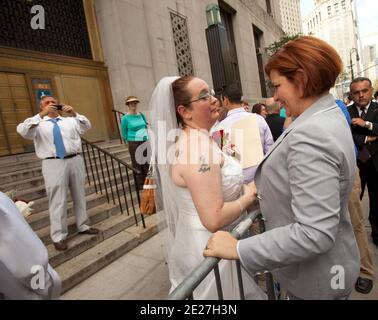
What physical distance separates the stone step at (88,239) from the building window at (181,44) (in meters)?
7.68

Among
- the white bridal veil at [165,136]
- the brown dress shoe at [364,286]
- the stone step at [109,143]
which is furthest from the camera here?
the stone step at [109,143]

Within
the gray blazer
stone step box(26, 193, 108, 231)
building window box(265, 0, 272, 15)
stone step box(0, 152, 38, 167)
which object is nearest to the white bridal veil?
the gray blazer

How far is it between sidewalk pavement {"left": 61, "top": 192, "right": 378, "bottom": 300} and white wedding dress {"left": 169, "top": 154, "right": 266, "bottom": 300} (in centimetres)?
137

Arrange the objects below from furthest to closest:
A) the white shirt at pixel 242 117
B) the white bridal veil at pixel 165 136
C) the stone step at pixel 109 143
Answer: the stone step at pixel 109 143 < the white shirt at pixel 242 117 < the white bridal veil at pixel 165 136

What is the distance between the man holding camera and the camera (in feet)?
12.6

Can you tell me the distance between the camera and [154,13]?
31.0ft

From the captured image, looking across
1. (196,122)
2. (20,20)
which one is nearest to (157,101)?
(196,122)

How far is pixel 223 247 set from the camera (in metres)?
1.19

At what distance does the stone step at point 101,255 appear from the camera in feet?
11.6

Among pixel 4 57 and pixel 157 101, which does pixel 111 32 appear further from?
pixel 157 101

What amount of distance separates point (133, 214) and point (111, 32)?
226 inches

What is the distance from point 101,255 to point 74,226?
2.62ft

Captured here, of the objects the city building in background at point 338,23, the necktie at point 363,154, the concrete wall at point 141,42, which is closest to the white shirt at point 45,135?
the necktie at point 363,154

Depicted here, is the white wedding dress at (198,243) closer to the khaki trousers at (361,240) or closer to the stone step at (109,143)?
the khaki trousers at (361,240)
